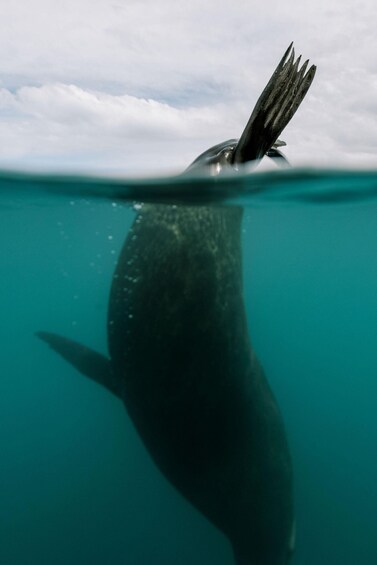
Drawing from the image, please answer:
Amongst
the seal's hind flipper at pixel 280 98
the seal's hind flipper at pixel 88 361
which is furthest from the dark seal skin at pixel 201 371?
the seal's hind flipper at pixel 280 98

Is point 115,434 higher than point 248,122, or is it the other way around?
point 248,122

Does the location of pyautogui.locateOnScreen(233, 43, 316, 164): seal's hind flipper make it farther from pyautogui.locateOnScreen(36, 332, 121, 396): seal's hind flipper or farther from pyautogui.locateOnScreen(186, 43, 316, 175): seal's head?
pyautogui.locateOnScreen(36, 332, 121, 396): seal's hind flipper

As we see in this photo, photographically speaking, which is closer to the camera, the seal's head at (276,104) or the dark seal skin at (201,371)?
the seal's head at (276,104)

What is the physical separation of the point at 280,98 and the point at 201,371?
10.1 feet

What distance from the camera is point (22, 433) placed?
22.5 meters

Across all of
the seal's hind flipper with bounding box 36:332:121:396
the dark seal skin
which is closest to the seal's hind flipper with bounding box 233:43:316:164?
the dark seal skin

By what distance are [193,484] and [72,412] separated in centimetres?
2027

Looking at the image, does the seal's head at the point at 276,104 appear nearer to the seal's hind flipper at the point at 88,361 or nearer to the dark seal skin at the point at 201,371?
the dark seal skin at the point at 201,371

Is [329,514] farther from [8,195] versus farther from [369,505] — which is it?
[8,195]

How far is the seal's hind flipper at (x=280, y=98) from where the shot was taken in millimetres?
4789

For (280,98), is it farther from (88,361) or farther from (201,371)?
(88,361)

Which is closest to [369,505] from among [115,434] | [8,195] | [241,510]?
[115,434]

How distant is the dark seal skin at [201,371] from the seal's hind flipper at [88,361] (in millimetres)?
12

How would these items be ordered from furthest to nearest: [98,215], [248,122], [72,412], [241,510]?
[72,412], [98,215], [241,510], [248,122]
